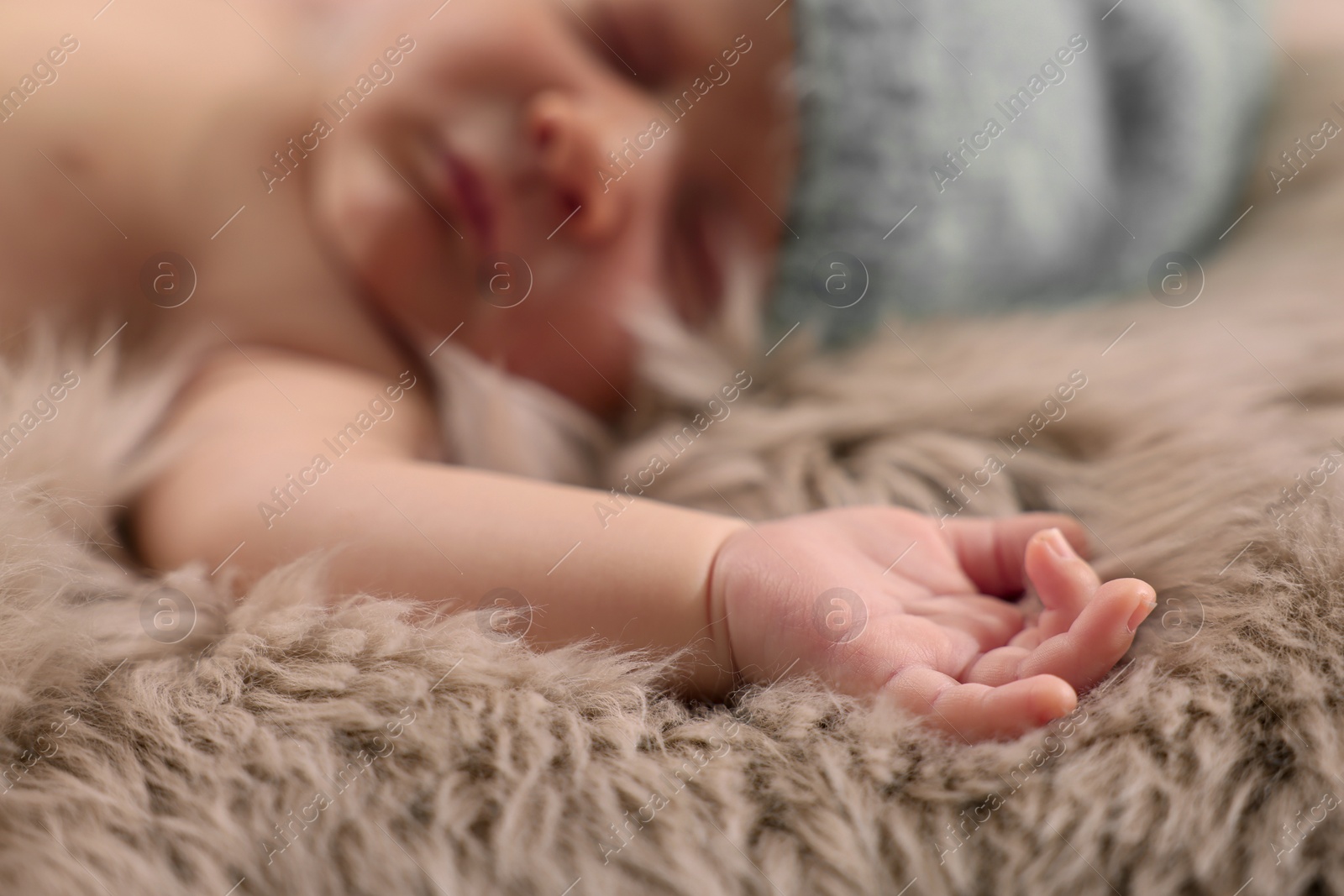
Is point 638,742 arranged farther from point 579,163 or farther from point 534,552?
point 579,163

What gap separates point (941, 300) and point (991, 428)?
0.25m

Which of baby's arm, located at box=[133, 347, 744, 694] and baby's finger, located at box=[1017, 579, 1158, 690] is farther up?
baby's arm, located at box=[133, 347, 744, 694]

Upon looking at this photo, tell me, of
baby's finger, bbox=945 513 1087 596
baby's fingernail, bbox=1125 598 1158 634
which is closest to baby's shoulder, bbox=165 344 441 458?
baby's finger, bbox=945 513 1087 596

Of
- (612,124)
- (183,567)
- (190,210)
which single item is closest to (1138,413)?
(612,124)

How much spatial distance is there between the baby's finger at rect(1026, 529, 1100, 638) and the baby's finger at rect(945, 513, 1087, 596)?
2.3 inches

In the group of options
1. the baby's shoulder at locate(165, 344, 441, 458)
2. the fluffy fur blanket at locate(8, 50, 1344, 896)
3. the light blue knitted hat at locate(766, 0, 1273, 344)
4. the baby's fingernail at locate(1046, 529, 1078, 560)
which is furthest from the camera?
the light blue knitted hat at locate(766, 0, 1273, 344)

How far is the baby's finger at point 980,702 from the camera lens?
1.55ft

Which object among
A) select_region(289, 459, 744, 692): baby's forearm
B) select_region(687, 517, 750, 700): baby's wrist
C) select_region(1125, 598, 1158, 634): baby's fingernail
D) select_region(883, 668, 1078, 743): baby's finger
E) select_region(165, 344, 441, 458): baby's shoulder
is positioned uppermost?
select_region(165, 344, 441, 458): baby's shoulder

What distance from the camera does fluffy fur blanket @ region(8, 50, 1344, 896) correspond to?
45 cm

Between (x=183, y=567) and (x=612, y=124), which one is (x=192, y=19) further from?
(x=183, y=567)

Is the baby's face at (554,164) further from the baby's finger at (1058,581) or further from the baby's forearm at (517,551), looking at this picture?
the baby's finger at (1058,581)

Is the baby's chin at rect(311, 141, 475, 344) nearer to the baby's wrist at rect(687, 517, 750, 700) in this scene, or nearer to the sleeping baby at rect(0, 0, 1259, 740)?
the sleeping baby at rect(0, 0, 1259, 740)

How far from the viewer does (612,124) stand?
0.87m

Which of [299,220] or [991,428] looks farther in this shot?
[299,220]
